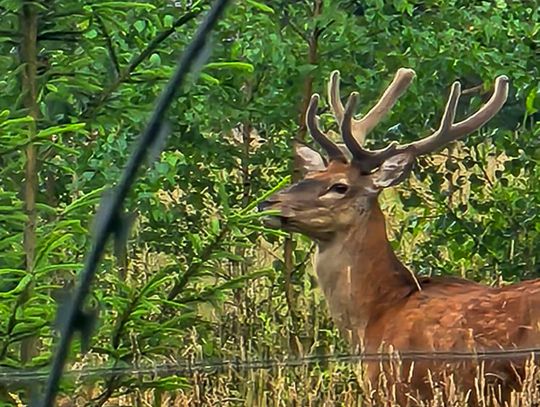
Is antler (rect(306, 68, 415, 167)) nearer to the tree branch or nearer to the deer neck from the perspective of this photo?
the deer neck

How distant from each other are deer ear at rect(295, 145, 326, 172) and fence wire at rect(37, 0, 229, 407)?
16.9 ft

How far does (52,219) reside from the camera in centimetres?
417

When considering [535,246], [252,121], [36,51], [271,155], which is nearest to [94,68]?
[36,51]

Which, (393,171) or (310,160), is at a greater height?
(310,160)

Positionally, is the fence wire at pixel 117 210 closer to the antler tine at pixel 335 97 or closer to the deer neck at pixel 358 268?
the deer neck at pixel 358 268

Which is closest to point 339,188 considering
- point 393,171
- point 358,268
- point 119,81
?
point 393,171

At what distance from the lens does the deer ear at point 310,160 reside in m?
6.02

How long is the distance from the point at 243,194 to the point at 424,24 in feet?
4.52

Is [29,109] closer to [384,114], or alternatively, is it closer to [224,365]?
[224,365]

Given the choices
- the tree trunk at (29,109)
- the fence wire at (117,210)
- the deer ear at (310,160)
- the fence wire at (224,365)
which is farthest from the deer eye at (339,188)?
the fence wire at (117,210)

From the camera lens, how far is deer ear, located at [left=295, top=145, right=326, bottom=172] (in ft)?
19.7

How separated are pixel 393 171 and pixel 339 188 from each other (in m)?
0.26

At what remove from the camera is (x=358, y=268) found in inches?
231

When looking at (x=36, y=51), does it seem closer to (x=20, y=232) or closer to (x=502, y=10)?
(x=20, y=232)
